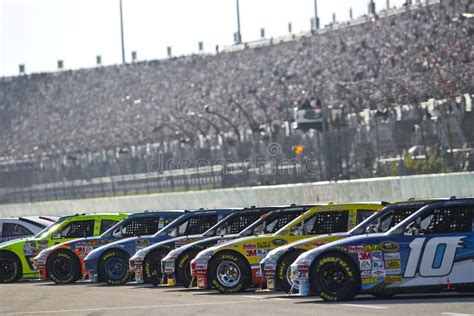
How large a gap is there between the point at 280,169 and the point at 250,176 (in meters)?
1.48

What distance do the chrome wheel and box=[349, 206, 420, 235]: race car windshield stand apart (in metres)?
2.22

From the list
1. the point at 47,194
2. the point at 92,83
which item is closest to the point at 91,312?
the point at 47,194

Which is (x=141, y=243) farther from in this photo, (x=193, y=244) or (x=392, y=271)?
(x=392, y=271)

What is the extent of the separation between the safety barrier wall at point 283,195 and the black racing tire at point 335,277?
14.1 metres

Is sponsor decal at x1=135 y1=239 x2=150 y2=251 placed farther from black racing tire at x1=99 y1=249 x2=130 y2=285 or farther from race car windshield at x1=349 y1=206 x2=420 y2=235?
race car windshield at x1=349 y1=206 x2=420 y2=235

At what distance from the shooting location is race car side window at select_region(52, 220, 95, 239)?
80.2 feet

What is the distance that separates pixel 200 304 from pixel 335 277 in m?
1.65

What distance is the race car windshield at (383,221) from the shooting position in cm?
1683

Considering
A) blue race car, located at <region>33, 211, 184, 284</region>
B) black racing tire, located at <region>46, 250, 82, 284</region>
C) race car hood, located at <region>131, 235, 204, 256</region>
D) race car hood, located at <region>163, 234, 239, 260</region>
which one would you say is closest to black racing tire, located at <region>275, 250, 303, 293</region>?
race car hood, located at <region>163, 234, 239, 260</region>

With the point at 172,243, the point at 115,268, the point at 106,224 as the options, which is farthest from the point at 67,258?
the point at 172,243

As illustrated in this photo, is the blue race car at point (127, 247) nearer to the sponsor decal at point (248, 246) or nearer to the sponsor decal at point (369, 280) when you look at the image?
the sponsor decal at point (248, 246)

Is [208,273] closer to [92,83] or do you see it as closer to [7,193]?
[7,193]

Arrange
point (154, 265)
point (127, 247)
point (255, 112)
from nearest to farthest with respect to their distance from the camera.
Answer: point (154, 265) → point (127, 247) → point (255, 112)

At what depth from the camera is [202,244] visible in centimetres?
2009
